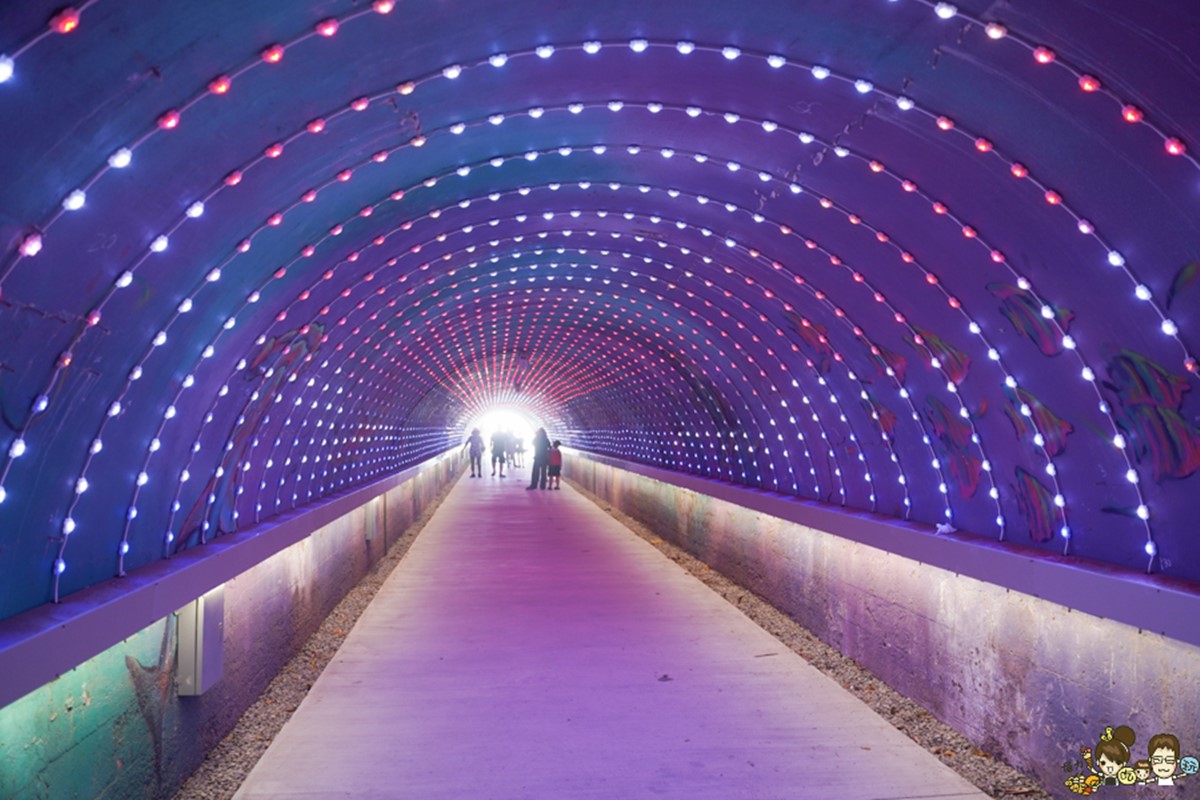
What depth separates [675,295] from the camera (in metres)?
14.2

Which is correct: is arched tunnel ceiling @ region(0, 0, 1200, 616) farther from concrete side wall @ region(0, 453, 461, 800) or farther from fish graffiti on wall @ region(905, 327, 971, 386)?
concrete side wall @ region(0, 453, 461, 800)

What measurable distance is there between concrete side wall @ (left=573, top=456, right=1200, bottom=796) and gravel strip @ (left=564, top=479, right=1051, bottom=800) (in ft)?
0.34

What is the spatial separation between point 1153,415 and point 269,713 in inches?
286

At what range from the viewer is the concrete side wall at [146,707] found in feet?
15.9

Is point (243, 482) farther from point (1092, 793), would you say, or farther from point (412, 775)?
point (1092, 793)

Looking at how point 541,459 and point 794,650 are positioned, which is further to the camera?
point 541,459

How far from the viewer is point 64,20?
3.62 m

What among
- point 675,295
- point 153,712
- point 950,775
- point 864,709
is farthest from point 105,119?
point 675,295

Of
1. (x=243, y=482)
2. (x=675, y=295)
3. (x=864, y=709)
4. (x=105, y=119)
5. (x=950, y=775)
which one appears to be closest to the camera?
(x=105, y=119)

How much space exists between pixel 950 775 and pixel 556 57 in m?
5.58

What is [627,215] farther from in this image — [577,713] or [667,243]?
[577,713]

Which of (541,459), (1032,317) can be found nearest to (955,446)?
(1032,317)

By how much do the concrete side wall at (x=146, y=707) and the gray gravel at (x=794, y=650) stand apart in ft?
0.45

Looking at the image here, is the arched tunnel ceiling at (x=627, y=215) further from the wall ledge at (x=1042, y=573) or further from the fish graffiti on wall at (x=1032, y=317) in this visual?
the wall ledge at (x=1042, y=573)
